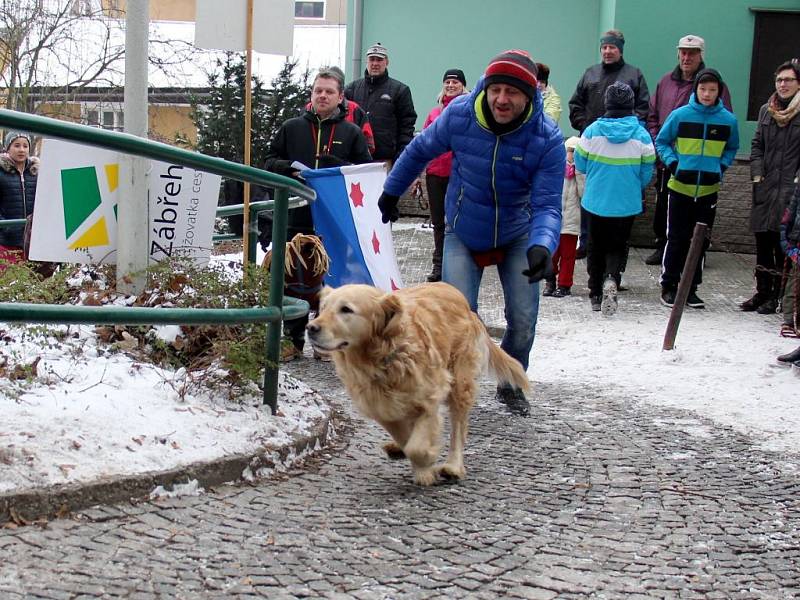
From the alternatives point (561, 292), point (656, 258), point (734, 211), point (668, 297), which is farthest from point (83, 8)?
point (668, 297)

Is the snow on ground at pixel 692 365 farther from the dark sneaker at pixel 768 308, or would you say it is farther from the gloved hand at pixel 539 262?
the gloved hand at pixel 539 262

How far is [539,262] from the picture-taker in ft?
19.4

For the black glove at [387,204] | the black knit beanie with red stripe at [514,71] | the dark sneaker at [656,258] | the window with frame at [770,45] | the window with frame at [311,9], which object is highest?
the window with frame at [311,9]

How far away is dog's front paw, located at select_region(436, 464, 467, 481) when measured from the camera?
5.09 m

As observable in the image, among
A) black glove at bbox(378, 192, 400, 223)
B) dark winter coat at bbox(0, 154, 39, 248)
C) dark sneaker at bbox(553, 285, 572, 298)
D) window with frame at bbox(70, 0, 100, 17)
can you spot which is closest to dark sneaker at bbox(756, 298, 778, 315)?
dark sneaker at bbox(553, 285, 572, 298)

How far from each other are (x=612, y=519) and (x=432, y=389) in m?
1.02

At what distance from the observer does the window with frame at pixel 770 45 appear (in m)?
14.4

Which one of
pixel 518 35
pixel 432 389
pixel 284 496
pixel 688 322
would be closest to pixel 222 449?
pixel 284 496

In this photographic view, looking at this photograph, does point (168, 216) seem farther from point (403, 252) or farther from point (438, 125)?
point (403, 252)

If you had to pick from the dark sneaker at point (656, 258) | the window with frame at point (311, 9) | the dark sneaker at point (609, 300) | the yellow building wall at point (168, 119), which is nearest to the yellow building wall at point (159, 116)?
the yellow building wall at point (168, 119)

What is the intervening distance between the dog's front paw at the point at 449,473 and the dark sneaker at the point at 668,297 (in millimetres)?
6527

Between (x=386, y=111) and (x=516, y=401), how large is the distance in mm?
6314

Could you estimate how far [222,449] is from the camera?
15.6ft

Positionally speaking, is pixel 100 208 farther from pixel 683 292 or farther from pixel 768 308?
pixel 768 308
